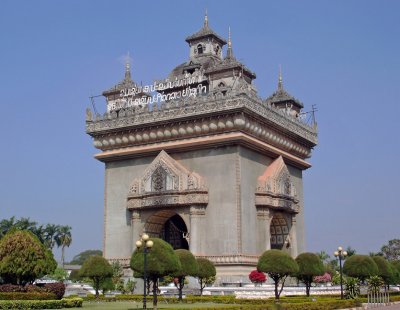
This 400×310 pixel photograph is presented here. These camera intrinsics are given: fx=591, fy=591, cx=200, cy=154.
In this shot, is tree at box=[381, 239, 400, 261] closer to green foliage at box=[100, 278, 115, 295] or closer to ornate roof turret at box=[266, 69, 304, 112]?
ornate roof turret at box=[266, 69, 304, 112]

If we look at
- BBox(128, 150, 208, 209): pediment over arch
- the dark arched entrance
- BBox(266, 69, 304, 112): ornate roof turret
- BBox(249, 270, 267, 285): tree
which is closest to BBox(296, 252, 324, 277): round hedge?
BBox(249, 270, 267, 285): tree

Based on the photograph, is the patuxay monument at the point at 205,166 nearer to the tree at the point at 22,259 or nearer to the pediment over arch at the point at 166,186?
the pediment over arch at the point at 166,186

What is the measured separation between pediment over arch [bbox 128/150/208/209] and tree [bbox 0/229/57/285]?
451 inches

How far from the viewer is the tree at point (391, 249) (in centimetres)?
7238

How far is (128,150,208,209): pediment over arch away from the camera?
35844 mm

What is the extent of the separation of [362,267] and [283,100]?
64.6 feet

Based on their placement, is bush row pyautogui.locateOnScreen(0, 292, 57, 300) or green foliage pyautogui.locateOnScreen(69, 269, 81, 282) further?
green foliage pyautogui.locateOnScreen(69, 269, 81, 282)

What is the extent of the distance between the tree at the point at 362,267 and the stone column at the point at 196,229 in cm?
900

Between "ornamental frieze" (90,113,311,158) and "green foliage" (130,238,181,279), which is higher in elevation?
"ornamental frieze" (90,113,311,158)

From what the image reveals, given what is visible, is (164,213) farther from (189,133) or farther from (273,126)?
(273,126)

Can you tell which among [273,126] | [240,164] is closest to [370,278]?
[240,164]

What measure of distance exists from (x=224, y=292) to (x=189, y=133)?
1066 cm

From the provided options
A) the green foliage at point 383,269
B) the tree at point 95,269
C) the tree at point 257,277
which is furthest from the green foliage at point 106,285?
the green foliage at point 383,269

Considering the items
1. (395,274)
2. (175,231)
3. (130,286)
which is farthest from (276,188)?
(130,286)
